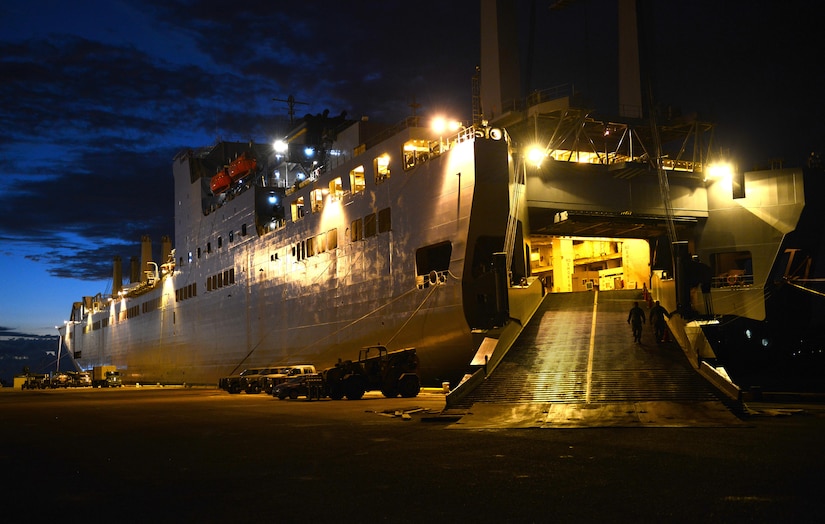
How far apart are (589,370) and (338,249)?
17.0 m

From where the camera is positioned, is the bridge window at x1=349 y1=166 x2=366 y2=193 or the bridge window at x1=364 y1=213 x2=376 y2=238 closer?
the bridge window at x1=364 y1=213 x2=376 y2=238

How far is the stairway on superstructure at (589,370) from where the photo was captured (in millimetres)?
16797

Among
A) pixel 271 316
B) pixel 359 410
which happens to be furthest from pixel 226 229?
pixel 359 410

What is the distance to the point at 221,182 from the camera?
4750 cm

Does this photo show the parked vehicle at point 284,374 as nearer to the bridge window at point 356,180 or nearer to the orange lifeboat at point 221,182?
the bridge window at point 356,180

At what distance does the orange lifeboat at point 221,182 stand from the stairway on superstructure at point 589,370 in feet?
93.9

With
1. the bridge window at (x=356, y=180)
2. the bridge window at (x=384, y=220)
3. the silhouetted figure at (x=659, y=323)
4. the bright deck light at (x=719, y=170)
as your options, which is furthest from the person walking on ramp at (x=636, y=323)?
the bridge window at (x=356, y=180)

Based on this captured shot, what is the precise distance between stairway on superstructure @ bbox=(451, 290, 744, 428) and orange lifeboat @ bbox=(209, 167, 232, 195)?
1127 inches

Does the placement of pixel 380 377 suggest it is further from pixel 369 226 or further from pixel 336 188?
pixel 336 188

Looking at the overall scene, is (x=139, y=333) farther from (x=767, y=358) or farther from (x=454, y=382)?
(x=767, y=358)

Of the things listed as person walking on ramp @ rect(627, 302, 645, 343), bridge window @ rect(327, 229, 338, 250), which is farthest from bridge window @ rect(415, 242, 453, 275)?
person walking on ramp @ rect(627, 302, 645, 343)

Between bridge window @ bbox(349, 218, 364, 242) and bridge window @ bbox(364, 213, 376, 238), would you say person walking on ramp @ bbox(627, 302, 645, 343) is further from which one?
bridge window @ bbox(349, 218, 364, 242)

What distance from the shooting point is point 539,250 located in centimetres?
4731

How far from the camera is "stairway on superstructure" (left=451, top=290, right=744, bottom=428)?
16.8 meters
